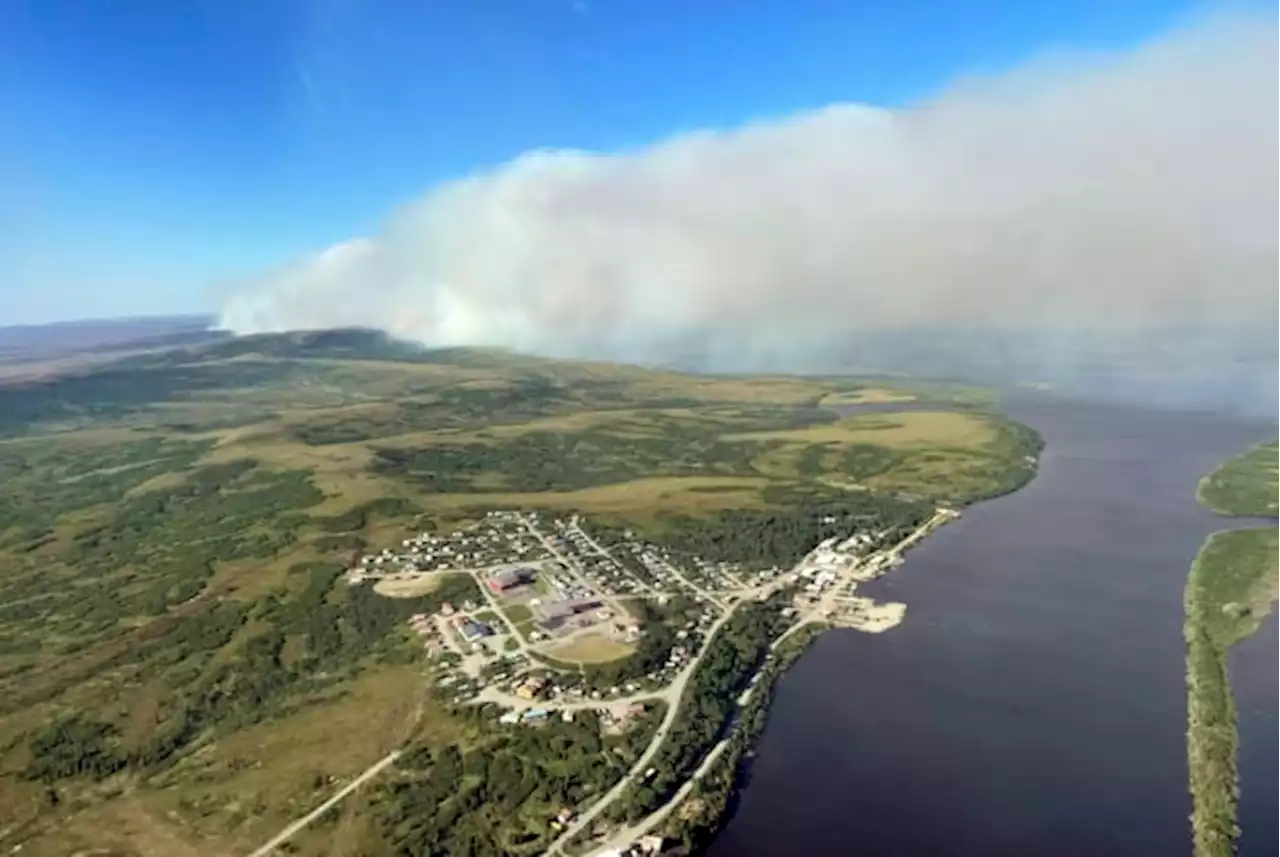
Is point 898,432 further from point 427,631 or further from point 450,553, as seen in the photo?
point 427,631

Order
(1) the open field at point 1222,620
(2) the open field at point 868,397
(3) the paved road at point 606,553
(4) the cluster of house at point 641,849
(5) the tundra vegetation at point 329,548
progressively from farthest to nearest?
(2) the open field at point 868,397
(3) the paved road at point 606,553
(5) the tundra vegetation at point 329,548
(1) the open field at point 1222,620
(4) the cluster of house at point 641,849

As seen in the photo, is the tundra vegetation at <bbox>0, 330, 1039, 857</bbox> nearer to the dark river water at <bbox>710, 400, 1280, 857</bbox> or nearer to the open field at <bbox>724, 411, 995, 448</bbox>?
the open field at <bbox>724, 411, 995, 448</bbox>

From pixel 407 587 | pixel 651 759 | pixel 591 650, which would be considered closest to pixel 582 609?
pixel 591 650

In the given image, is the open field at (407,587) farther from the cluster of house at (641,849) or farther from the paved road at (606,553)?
the cluster of house at (641,849)

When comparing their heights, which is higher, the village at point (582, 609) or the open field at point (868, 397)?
the open field at point (868, 397)

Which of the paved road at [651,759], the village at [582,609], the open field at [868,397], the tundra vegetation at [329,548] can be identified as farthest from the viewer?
the open field at [868,397]

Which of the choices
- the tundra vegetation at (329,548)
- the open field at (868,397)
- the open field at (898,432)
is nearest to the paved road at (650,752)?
the tundra vegetation at (329,548)

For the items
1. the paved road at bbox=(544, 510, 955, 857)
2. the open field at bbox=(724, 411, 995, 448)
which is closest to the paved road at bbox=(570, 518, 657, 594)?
the paved road at bbox=(544, 510, 955, 857)
